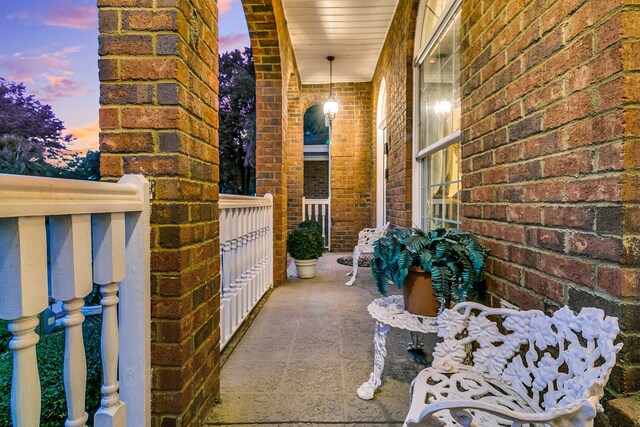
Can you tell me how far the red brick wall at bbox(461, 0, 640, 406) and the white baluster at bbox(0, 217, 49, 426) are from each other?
137 centimetres

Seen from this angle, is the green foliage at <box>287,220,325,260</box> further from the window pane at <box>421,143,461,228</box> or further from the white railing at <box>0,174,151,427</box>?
the white railing at <box>0,174,151,427</box>

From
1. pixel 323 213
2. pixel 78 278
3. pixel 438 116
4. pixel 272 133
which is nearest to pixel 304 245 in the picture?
pixel 272 133

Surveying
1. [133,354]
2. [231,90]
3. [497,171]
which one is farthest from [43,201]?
[231,90]

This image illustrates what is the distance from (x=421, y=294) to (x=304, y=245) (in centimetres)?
268

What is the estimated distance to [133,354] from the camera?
3.69ft

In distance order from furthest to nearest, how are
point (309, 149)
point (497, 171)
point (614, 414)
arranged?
point (309, 149) < point (497, 171) < point (614, 414)

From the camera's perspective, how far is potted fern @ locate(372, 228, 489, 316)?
1536mm

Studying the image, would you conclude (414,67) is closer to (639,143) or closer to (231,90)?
(639,143)

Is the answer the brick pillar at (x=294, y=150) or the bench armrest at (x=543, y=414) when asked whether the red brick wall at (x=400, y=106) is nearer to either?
the brick pillar at (x=294, y=150)

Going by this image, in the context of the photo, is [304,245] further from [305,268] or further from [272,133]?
[272,133]

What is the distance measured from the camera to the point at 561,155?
3.73ft

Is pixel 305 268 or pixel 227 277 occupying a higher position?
pixel 227 277

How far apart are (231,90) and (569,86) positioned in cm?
957

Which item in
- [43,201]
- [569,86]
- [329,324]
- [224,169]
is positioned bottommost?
[329,324]
